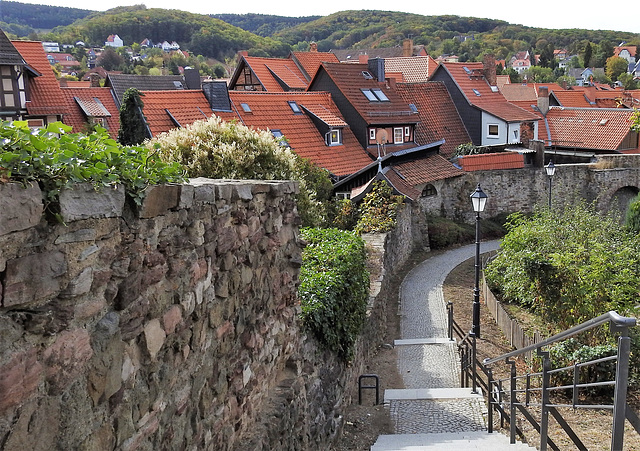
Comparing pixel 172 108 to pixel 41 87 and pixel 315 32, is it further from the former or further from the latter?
pixel 315 32

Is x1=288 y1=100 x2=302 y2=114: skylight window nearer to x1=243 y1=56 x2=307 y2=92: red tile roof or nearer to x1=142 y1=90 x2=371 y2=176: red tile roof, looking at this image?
x1=142 y1=90 x2=371 y2=176: red tile roof

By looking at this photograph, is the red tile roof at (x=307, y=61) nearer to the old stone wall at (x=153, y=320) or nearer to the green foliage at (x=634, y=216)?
the green foliage at (x=634, y=216)

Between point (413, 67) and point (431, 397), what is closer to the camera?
point (431, 397)

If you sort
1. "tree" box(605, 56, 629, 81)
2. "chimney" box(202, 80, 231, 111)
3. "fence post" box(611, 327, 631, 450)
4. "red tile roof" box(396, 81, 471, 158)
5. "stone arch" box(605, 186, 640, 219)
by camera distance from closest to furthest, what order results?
1. "fence post" box(611, 327, 631, 450)
2. "chimney" box(202, 80, 231, 111)
3. "stone arch" box(605, 186, 640, 219)
4. "red tile roof" box(396, 81, 471, 158)
5. "tree" box(605, 56, 629, 81)

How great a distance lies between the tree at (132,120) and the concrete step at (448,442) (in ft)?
49.8

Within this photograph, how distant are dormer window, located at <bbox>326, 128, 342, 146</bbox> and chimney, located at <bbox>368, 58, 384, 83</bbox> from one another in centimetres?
691

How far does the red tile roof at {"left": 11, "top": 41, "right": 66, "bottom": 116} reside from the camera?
25731 mm

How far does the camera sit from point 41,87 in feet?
86.9

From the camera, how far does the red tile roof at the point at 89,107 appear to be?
1086 inches

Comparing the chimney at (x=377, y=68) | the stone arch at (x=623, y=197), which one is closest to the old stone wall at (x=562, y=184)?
the stone arch at (x=623, y=197)

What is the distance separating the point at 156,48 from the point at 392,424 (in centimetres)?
11239

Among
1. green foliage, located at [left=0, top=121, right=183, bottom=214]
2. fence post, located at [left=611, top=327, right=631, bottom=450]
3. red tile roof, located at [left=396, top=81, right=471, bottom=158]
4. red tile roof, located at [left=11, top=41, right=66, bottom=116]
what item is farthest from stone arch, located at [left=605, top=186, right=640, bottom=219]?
green foliage, located at [left=0, top=121, right=183, bottom=214]

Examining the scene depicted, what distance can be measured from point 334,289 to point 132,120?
554 inches

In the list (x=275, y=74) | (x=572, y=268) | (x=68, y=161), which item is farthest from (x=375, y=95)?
(x=68, y=161)
